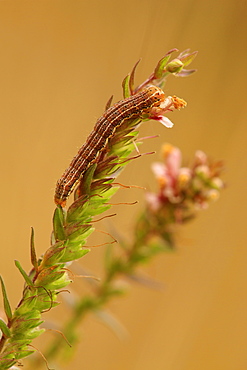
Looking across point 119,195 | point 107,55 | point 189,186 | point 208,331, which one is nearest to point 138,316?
point 208,331

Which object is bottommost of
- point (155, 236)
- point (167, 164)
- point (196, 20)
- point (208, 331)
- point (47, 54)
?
point (208, 331)

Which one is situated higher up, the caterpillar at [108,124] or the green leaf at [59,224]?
the caterpillar at [108,124]

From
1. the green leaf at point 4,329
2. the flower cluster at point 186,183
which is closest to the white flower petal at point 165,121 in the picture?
the green leaf at point 4,329

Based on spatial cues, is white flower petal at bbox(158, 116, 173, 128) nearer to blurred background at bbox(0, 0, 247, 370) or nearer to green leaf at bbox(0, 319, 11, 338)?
green leaf at bbox(0, 319, 11, 338)

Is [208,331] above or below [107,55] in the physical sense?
below

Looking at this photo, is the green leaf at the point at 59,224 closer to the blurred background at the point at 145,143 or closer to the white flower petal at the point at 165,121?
the white flower petal at the point at 165,121

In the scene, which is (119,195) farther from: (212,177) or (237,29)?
(212,177)
